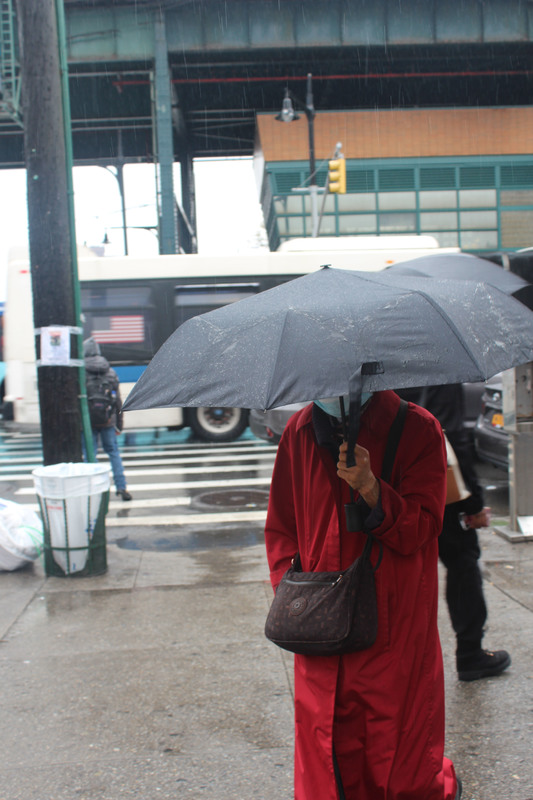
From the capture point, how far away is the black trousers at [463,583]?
3.62 metres

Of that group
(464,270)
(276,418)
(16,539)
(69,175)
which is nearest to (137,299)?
(276,418)

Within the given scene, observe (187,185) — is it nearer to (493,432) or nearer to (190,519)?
(493,432)

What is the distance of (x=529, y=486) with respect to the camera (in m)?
6.09

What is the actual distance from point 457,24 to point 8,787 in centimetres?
2345

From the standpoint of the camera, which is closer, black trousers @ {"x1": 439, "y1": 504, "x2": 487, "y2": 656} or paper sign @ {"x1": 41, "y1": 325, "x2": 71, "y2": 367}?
black trousers @ {"x1": 439, "y1": 504, "x2": 487, "y2": 656}

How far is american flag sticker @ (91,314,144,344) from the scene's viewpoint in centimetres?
1322

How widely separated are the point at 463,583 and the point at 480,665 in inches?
17.5

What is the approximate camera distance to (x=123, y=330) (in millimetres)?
13250

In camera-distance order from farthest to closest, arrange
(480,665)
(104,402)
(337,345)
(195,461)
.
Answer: (195,461), (104,402), (480,665), (337,345)

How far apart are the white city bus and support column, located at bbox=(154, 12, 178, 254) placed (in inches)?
329

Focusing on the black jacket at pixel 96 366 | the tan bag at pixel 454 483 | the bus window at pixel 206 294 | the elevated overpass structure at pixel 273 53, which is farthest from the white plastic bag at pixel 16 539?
the elevated overpass structure at pixel 273 53

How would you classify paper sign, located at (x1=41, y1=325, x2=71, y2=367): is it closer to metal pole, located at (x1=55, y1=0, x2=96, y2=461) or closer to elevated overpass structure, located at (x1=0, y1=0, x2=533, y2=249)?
metal pole, located at (x1=55, y1=0, x2=96, y2=461)

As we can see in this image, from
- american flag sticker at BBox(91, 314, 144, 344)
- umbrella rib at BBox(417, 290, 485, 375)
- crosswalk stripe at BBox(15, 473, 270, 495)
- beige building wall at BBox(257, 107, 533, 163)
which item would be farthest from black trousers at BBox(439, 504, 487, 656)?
beige building wall at BBox(257, 107, 533, 163)

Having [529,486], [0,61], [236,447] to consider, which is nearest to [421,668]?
[529,486]
